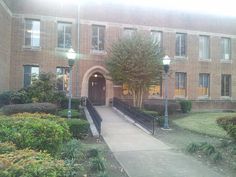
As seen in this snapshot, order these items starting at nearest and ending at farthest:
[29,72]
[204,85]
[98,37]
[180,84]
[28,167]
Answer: [28,167], [29,72], [98,37], [180,84], [204,85]

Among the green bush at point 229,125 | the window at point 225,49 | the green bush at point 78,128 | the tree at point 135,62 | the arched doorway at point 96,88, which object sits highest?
the window at point 225,49

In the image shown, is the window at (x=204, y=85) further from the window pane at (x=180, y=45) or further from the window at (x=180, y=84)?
the window pane at (x=180, y=45)

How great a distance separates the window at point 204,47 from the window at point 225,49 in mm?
1480

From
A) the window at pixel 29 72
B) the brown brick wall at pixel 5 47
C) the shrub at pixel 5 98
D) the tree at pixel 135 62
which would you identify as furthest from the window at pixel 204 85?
the brown brick wall at pixel 5 47

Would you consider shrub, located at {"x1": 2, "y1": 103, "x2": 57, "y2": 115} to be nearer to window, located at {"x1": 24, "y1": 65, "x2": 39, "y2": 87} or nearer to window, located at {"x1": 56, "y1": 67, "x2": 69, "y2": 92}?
window, located at {"x1": 24, "y1": 65, "x2": 39, "y2": 87}

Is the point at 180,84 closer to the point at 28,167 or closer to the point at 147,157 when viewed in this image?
the point at 147,157

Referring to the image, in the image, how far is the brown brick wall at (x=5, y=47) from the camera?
20.8m

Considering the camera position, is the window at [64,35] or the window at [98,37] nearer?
the window at [64,35]

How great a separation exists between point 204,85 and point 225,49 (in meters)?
4.14

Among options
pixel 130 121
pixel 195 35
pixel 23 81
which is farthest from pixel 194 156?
pixel 195 35

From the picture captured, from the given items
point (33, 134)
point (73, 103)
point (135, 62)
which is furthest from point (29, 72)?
point (33, 134)

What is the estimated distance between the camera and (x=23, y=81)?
77.5 ft

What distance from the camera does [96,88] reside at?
1039 inches

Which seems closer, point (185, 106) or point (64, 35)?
point (64, 35)
